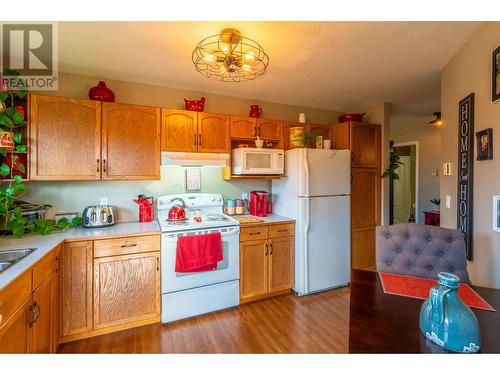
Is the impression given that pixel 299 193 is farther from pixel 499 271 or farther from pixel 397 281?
pixel 499 271

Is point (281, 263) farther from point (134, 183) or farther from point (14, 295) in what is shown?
point (14, 295)

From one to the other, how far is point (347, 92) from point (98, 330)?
11.8ft

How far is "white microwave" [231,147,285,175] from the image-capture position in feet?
8.82

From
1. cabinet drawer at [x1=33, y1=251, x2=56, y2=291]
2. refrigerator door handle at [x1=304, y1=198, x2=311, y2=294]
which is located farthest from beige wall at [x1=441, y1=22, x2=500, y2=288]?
cabinet drawer at [x1=33, y1=251, x2=56, y2=291]

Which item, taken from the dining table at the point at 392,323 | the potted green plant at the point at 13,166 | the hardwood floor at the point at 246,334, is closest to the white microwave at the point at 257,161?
the hardwood floor at the point at 246,334

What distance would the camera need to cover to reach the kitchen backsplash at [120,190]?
228 centimetres

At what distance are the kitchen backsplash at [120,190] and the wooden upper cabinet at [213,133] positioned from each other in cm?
38

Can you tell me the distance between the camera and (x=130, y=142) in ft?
7.56

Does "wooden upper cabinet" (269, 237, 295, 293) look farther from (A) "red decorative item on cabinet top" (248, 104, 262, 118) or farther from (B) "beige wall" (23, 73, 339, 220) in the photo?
(A) "red decorative item on cabinet top" (248, 104, 262, 118)

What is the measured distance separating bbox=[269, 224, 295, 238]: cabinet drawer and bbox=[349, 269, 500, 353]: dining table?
142cm

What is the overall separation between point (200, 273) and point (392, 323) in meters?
1.75
